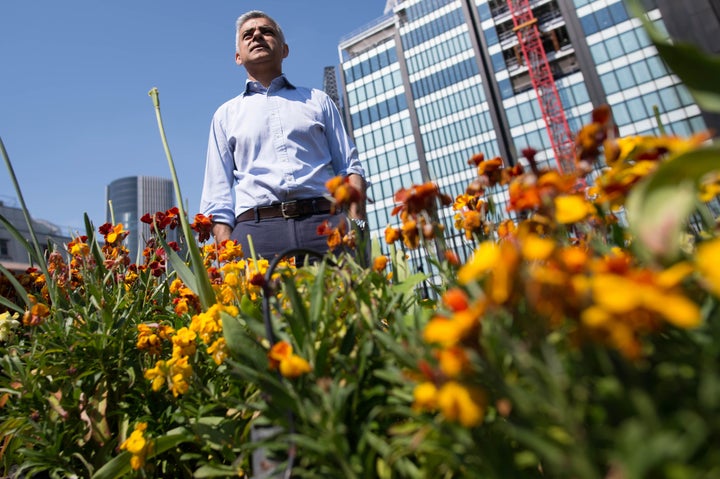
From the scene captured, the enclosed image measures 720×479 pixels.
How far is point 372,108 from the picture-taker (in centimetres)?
3425

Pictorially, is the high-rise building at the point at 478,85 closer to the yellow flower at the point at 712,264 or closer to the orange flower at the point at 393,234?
the orange flower at the point at 393,234

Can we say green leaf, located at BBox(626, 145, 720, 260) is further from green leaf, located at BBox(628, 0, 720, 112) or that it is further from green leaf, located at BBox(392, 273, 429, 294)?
green leaf, located at BBox(392, 273, 429, 294)

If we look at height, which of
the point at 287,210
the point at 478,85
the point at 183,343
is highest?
the point at 478,85

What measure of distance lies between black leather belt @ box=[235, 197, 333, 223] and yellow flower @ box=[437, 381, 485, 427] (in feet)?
5.88

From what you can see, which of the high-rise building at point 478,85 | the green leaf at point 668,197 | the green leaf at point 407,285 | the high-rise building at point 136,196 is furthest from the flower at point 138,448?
the high-rise building at point 136,196

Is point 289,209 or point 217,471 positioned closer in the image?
point 217,471

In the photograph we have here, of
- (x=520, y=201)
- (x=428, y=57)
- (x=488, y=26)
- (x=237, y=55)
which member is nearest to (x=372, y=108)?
(x=428, y=57)

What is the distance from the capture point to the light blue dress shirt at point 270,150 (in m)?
2.21

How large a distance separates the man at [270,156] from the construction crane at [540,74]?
26558mm

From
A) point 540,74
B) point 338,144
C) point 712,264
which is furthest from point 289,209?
point 540,74

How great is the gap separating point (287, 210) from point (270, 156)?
364 mm

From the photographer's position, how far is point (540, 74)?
2706 cm

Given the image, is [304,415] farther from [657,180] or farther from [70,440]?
[70,440]

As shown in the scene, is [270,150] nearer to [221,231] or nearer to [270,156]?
[270,156]
